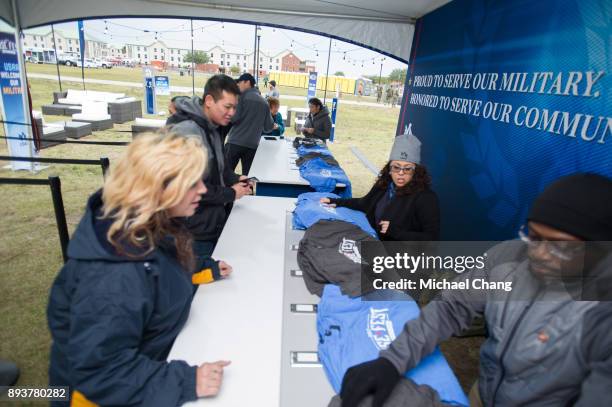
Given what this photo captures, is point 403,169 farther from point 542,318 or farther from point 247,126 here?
point 247,126

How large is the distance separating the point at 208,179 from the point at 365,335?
1.33 meters

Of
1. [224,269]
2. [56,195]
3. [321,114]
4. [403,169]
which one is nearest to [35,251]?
[56,195]

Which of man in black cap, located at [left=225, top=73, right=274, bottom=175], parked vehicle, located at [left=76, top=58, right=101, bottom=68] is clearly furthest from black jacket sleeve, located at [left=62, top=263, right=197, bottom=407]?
parked vehicle, located at [left=76, top=58, right=101, bottom=68]

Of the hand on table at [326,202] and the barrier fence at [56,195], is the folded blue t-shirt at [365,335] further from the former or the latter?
the barrier fence at [56,195]

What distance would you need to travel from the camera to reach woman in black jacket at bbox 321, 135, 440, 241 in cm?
215

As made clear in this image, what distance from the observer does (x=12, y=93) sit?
204 inches

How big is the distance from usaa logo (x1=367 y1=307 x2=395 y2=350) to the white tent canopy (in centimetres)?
435

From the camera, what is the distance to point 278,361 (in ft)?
3.98

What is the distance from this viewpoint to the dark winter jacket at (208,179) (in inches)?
76.2

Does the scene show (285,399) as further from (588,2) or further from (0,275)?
(0,275)

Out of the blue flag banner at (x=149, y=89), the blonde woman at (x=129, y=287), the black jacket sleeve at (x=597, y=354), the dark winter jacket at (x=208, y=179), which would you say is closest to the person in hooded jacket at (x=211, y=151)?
the dark winter jacket at (x=208, y=179)

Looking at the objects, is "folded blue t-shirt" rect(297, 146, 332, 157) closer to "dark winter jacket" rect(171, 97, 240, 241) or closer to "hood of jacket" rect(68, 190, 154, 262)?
"dark winter jacket" rect(171, 97, 240, 241)

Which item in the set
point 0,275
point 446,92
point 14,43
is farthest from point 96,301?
point 14,43

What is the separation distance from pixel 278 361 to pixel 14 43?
6.25m
